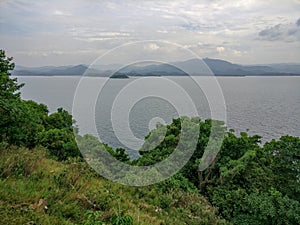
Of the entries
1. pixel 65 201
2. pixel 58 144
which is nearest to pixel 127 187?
pixel 65 201

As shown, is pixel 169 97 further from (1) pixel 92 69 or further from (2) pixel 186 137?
(1) pixel 92 69

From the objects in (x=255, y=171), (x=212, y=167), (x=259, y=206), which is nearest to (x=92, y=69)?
(x=259, y=206)

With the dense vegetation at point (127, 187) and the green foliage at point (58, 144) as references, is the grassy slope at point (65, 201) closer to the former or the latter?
the dense vegetation at point (127, 187)

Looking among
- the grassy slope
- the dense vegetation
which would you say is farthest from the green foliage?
the grassy slope

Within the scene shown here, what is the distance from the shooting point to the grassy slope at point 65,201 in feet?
12.5

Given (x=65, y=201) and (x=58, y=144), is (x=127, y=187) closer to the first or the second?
(x=65, y=201)

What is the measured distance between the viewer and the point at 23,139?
1128cm

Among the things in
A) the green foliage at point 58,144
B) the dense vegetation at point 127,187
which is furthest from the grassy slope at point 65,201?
the green foliage at point 58,144

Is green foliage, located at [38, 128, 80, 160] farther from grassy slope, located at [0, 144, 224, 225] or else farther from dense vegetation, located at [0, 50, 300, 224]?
grassy slope, located at [0, 144, 224, 225]

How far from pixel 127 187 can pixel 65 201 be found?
11.5 ft

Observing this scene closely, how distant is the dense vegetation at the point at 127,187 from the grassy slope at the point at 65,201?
12 millimetres

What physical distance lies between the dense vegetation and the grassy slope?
0.5 inches

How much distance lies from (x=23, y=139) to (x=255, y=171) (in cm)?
1173

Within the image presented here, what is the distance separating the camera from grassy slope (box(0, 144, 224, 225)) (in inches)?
150
